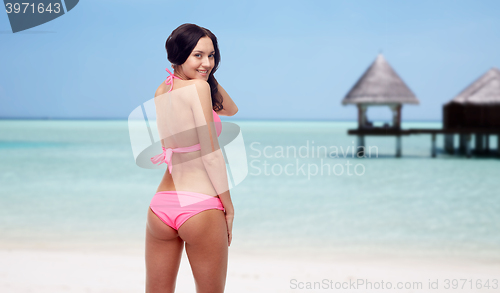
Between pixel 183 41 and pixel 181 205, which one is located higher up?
pixel 183 41

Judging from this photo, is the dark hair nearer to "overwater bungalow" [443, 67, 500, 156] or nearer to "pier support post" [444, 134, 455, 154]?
"overwater bungalow" [443, 67, 500, 156]

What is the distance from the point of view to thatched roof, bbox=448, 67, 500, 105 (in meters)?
16.0

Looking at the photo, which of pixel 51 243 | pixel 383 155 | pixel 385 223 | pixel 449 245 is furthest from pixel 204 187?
pixel 383 155

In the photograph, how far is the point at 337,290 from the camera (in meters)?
3.17

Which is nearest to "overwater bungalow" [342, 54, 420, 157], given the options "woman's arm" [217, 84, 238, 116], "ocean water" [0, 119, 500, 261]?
"ocean water" [0, 119, 500, 261]

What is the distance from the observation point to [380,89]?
52.2ft

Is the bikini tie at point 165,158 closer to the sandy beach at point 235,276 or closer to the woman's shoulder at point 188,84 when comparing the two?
the woman's shoulder at point 188,84

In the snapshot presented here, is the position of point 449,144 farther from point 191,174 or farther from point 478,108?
point 191,174

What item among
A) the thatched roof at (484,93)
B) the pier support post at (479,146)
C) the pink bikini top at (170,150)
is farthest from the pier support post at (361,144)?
the pink bikini top at (170,150)

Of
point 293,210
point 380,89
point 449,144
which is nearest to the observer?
point 293,210

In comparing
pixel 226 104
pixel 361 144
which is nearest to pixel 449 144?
pixel 361 144

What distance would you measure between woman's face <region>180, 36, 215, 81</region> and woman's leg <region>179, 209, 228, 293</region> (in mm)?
457

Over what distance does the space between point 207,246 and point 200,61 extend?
0.61 metres

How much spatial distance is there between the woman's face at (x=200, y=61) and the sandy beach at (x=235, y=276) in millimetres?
2065
